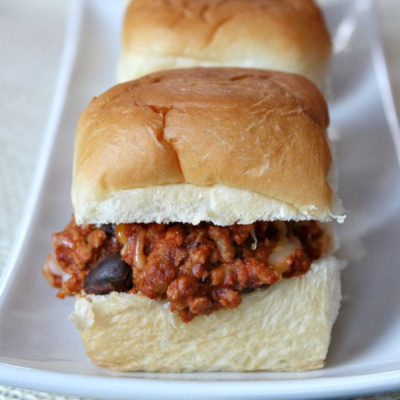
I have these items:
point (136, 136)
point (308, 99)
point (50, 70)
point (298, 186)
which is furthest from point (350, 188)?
point (50, 70)

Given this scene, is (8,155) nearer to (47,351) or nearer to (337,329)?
(47,351)

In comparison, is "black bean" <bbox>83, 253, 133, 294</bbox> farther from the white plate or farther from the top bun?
the white plate

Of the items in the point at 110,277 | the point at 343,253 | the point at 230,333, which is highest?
the point at 110,277

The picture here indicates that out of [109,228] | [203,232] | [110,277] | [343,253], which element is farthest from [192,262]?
[343,253]

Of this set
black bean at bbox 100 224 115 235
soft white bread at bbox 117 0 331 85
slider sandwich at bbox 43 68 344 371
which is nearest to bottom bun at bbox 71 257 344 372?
slider sandwich at bbox 43 68 344 371

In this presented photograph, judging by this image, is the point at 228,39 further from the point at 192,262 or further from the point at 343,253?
the point at 192,262

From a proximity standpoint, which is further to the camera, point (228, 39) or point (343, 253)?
point (228, 39)
